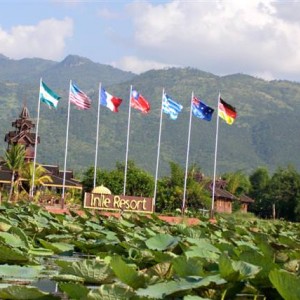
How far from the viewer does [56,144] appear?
616 ft

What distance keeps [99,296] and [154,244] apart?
8.97 feet

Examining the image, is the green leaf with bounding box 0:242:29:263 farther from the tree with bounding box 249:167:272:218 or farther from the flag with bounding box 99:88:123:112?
the tree with bounding box 249:167:272:218

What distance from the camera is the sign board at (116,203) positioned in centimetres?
3031

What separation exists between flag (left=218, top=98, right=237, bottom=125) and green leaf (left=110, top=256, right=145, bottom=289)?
95.6 feet

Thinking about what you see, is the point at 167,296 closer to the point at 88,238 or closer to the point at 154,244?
the point at 154,244

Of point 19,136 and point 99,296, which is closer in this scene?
point 99,296

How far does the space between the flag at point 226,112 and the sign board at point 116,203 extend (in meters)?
5.02

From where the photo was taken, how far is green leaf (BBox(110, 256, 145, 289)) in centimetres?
319

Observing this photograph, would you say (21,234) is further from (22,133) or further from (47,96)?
(22,133)

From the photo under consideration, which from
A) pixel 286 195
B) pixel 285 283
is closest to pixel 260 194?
pixel 286 195

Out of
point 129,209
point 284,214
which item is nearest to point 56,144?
point 284,214

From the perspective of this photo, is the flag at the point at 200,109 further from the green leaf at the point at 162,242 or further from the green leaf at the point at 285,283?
the green leaf at the point at 285,283

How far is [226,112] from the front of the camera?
32906 millimetres

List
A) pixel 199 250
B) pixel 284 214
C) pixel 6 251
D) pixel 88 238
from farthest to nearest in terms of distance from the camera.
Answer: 1. pixel 284 214
2. pixel 88 238
3. pixel 199 250
4. pixel 6 251
